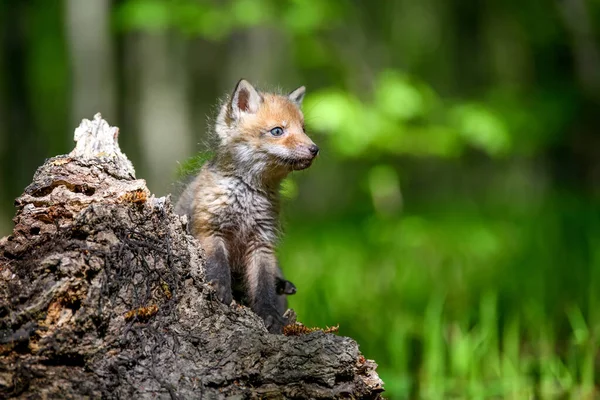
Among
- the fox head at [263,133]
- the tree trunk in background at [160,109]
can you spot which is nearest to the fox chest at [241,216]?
the fox head at [263,133]

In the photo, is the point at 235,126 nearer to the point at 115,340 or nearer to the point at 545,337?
the point at 115,340

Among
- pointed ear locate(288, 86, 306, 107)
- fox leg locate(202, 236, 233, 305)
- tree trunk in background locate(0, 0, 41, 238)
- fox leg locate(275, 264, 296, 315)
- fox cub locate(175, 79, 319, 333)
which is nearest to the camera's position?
fox leg locate(202, 236, 233, 305)

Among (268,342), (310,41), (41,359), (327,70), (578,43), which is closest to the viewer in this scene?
(41,359)

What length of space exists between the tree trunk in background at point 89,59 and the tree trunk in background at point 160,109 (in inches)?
82.1

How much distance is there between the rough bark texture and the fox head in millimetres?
1261

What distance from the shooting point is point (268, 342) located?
2.87 metres

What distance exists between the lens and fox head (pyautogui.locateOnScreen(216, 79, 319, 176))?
171 inches

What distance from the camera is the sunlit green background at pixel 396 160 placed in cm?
466

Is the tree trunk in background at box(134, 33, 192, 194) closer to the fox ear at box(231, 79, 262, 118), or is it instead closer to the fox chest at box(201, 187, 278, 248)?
the fox ear at box(231, 79, 262, 118)

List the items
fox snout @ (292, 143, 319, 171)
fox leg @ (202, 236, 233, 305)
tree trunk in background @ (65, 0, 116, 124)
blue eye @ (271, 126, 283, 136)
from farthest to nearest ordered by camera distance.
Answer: tree trunk in background @ (65, 0, 116, 124)
blue eye @ (271, 126, 283, 136)
fox snout @ (292, 143, 319, 171)
fox leg @ (202, 236, 233, 305)

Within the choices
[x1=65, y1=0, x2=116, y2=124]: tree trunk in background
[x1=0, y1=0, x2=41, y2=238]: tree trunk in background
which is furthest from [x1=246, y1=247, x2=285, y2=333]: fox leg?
[x1=0, y1=0, x2=41, y2=238]: tree trunk in background

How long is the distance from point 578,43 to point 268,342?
34.2 ft

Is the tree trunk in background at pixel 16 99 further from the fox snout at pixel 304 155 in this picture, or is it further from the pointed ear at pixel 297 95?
the fox snout at pixel 304 155

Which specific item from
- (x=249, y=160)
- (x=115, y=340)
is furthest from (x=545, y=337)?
(x=115, y=340)
